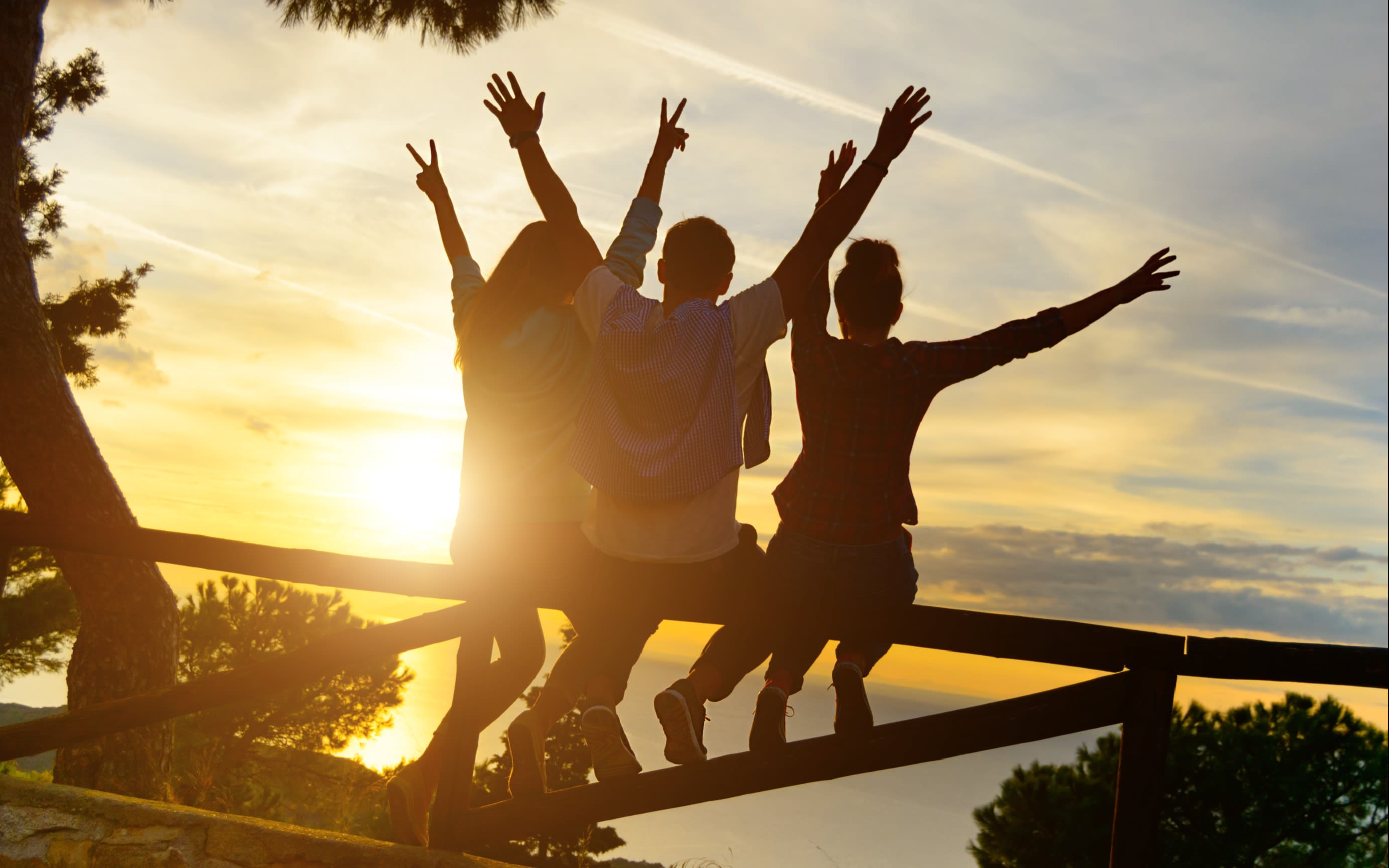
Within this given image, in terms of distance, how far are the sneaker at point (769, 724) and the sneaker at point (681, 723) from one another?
15 cm

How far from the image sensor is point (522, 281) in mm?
2941

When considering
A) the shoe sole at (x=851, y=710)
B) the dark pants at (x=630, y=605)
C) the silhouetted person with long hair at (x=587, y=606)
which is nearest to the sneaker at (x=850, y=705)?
the shoe sole at (x=851, y=710)

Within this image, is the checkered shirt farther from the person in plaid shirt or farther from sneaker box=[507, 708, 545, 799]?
sneaker box=[507, 708, 545, 799]

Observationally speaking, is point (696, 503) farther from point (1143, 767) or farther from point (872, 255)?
point (1143, 767)

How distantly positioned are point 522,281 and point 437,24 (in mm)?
6827

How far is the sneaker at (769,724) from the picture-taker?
278 centimetres

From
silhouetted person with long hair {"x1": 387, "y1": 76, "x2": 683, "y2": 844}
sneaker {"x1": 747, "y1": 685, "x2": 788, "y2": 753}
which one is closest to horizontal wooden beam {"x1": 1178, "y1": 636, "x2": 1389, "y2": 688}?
sneaker {"x1": 747, "y1": 685, "x2": 788, "y2": 753}

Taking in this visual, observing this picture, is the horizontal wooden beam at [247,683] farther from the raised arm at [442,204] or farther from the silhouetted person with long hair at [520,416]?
the raised arm at [442,204]

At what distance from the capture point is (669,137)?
2975 mm

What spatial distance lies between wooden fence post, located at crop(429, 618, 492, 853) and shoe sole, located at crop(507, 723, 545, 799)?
18cm

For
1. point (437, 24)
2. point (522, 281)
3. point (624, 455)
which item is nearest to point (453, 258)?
point (522, 281)

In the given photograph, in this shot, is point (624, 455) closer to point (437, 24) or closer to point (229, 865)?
point (229, 865)

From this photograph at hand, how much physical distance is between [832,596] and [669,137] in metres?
1.54

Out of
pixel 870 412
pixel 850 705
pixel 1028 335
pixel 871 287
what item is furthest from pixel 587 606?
pixel 1028 335
